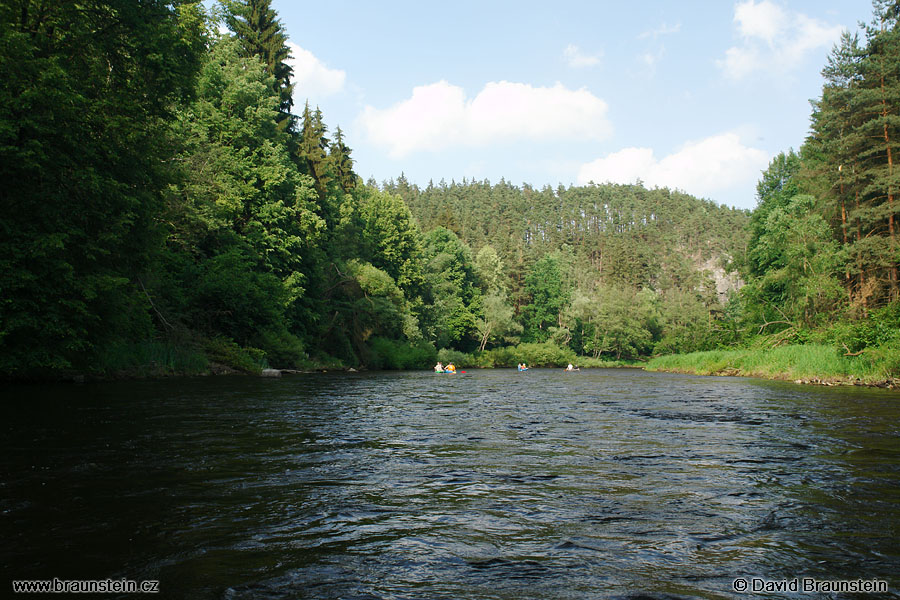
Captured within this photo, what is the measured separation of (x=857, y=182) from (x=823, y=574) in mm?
36641

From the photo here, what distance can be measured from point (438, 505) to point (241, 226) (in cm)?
3488

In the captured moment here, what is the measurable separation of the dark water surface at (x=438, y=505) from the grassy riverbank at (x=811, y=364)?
13570mm

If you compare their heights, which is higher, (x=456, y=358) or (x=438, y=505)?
(x=438, y=505)

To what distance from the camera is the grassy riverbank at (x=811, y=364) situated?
76.7ft

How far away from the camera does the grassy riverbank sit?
23.4 m

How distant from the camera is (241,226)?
37562mm

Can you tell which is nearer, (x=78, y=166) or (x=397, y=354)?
(x=78, y=166)

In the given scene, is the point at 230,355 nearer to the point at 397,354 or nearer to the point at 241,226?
the point at 241,226

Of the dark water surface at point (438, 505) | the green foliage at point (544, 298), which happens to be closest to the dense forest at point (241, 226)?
the dark water surface at point (438, 505)

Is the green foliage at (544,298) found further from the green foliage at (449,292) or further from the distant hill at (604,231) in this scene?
the green foliage at (449,292)

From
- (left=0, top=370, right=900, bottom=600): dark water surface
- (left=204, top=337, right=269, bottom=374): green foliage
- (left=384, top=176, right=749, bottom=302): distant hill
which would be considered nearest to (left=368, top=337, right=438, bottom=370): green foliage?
(left=204, top=337, right=269, bottom=374): green foliage

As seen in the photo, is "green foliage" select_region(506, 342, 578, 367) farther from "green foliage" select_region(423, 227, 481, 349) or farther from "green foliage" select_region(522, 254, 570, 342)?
"green foliage" select_region(522, 254, 570, 342)

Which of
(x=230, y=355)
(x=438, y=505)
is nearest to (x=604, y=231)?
(x=230, y=355)

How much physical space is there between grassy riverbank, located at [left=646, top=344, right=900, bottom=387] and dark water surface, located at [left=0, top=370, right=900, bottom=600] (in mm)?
13570
